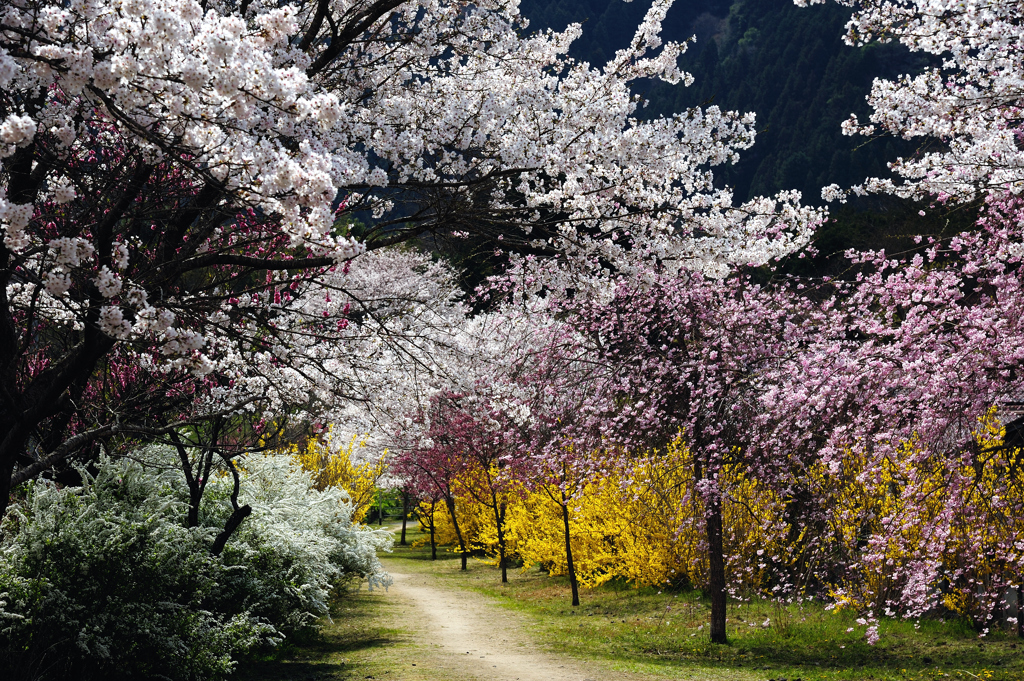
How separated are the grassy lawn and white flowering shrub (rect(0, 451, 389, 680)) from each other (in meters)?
4.35

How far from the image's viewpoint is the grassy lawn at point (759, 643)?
8414 millimetres

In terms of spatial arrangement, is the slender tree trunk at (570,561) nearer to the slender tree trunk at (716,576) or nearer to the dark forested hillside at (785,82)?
the slender tree trunk at (716,576)

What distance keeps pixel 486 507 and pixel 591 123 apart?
17041 millimetres

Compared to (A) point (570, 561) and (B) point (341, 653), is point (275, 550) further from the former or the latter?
(A) point (570, 561)

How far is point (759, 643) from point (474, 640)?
384 cm

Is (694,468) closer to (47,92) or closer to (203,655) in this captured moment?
(203,655)

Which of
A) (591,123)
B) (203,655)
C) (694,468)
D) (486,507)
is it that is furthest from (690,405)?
(486,507)

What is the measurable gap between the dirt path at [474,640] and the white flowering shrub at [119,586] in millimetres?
2331

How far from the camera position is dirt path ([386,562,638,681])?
8.39 metres

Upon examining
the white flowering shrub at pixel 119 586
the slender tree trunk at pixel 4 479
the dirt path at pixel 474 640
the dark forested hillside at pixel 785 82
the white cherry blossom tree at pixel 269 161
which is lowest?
the dirt path at pixel 474 640

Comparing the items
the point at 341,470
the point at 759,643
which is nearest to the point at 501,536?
the point at 341,470

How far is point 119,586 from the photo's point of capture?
6773 millimetres

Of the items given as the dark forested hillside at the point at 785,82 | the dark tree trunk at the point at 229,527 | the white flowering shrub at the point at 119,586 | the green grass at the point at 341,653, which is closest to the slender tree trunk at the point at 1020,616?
the green grass at the point at 341,653

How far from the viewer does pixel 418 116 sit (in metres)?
5.66
